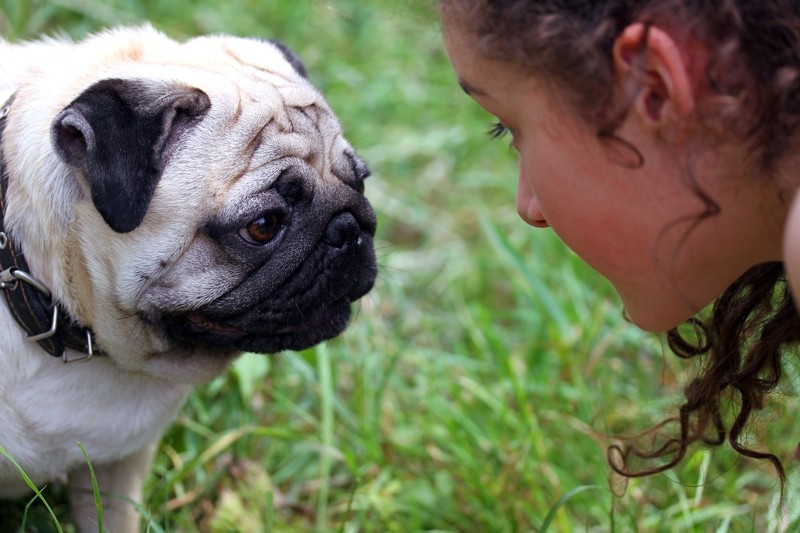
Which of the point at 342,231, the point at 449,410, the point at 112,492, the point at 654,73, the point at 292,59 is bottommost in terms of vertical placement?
the point at 449,410

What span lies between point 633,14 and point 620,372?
74.3 inches

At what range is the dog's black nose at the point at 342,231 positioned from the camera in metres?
2.17

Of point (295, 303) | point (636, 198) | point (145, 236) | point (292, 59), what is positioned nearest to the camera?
point (636, 198)

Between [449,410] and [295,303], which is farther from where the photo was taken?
[449,410]

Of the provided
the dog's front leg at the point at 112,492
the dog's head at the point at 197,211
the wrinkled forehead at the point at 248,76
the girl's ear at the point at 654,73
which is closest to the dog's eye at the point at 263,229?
the dog's head at the point at 197,211

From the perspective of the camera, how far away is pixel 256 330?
2137 mm

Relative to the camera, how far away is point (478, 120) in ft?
15.2

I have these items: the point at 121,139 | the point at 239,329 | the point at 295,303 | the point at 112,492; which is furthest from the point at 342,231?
the point at 112,492

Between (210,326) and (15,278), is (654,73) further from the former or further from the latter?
(15,278)

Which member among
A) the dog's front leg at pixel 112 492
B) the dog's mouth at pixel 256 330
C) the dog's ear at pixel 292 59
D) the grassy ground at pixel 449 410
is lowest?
the grassy ground at pixel 449 410

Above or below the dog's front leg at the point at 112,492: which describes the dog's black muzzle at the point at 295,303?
above

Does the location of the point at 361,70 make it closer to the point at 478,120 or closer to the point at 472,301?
the point at 478,120

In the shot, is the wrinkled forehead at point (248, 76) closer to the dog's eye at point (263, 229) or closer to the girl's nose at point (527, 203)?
the dog's eye at point (263, 229)

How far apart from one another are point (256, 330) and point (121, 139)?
509mm
